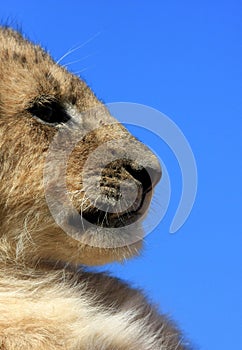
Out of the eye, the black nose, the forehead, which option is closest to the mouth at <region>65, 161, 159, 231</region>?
the black nose

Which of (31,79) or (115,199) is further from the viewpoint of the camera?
(31,79)

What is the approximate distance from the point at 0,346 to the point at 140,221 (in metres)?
1.31

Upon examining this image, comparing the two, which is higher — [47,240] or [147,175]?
[147,175]

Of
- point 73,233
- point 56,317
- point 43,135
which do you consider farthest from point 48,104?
point 56,317

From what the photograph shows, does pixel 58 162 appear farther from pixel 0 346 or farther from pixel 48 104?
pixel 0 346

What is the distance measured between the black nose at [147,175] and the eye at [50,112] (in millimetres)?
679

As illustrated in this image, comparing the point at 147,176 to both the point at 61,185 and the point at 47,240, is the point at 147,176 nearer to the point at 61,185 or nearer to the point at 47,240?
the point at 61,185

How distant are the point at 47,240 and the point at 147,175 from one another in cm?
79

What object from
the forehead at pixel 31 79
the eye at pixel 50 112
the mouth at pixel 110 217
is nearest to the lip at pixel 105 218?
the mouth at pixel 110 217

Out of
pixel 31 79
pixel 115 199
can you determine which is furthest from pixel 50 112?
pixel 115 199

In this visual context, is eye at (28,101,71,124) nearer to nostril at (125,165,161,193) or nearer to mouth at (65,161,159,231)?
mouth at (65,161,159,231)

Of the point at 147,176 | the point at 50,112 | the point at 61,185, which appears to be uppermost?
the point at 50,112

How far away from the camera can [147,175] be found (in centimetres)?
497

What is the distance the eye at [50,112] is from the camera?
5.24 metres
